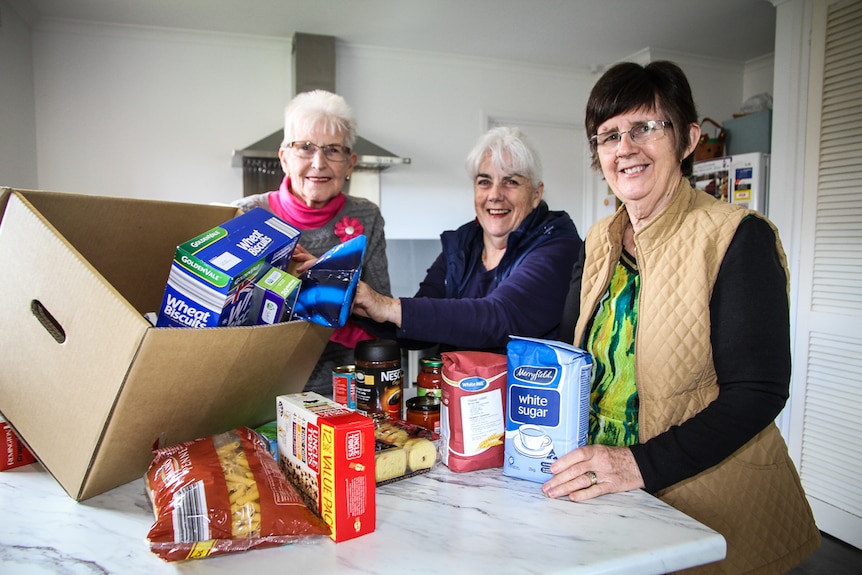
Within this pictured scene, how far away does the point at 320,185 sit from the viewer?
4.83 ft

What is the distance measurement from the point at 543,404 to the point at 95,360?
0.59 meters

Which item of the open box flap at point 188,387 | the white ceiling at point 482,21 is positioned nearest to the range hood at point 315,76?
the white ceiling at point 482,21

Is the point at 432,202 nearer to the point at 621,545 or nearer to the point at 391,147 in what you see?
the point at 391,147

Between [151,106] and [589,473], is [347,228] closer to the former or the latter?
[589,473]

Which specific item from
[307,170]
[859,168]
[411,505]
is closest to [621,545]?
[411,505]

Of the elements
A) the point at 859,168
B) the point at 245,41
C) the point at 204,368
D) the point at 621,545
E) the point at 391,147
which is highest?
the point at 245,41

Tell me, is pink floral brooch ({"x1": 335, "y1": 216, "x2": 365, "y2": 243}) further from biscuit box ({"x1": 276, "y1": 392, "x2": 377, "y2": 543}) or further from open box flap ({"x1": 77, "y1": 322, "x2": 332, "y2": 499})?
biscuit box ({"x1": 276, "y1": 392, "x2": 377, "y2": 543})

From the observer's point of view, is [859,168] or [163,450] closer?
[163,450]

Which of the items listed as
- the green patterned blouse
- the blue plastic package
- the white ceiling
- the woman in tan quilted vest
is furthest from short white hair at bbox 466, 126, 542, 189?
the white ceiling

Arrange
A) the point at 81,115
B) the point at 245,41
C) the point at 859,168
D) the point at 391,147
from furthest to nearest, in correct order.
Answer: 1. the point at 391,147
2. the point at 245,41
3. the point at 81,115
4. the point at 859,168

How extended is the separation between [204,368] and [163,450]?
13 centimetres

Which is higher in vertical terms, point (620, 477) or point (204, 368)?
point (204, 368)

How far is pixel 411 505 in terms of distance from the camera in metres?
0.74

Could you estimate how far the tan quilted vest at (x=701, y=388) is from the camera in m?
0.89
